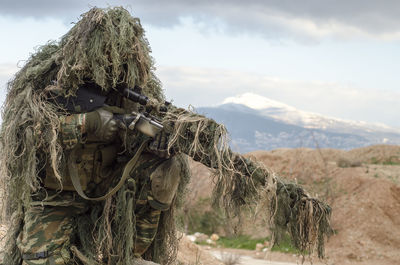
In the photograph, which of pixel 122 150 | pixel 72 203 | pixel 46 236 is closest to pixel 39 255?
pixel 46 236

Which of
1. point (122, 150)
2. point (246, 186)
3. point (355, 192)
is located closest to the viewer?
point (246, 186)

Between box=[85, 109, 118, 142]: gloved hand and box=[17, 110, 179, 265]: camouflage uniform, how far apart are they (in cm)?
6

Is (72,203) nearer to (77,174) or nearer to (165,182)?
(77,174)

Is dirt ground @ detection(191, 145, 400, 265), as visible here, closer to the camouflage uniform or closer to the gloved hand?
the camouflage uniform

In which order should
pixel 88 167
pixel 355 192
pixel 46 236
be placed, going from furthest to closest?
pixel 355 192 < pixel 88 167 < pixel 46 236

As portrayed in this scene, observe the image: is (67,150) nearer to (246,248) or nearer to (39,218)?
(39,218)

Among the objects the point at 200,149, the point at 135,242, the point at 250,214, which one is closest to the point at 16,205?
the point at 135,242

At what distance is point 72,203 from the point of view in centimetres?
413

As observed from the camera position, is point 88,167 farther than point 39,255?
Yes

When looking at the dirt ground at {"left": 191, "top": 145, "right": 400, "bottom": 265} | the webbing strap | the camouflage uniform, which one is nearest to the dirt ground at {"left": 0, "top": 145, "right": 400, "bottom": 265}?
the dirt ground at {"left": 191, "top": 145, "right": 400, "bottom": 265}

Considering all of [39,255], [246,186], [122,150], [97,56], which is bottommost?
[39,255]

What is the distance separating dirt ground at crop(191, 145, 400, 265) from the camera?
10625 millimetres

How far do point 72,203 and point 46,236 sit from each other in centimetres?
32

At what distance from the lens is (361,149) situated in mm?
16172
